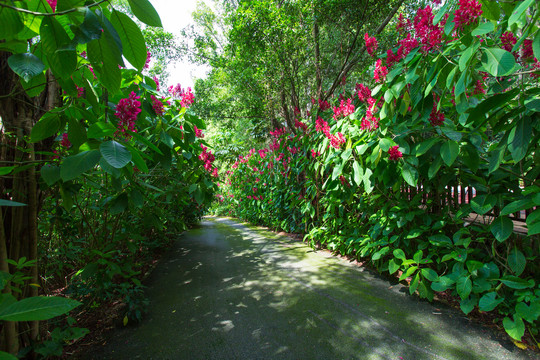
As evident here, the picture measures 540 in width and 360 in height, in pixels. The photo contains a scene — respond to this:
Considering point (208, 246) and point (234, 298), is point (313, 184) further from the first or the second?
point (208, 246)

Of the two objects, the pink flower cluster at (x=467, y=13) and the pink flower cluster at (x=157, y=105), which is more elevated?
the pink flower cluster at (x=467, y=13)

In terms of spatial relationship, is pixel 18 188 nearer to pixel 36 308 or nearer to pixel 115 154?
pixel 115 154

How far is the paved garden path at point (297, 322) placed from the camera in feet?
5.34

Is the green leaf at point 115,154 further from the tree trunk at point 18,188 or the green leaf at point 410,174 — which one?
the green leaf at point 410,174

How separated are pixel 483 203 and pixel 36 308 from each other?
2383mm

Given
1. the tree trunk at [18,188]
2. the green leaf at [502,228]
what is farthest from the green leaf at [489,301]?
the tree trunk at [18,188]

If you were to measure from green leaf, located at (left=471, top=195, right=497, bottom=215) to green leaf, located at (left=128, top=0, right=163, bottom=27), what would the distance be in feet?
7.28

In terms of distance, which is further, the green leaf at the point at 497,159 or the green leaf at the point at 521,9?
the green leaf at the point at 497,159

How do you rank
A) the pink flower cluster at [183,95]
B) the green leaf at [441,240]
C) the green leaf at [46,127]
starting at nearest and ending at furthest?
the green leaf at [46,127], the green leaf at [441,240], the pink flower cluster at [183,95]

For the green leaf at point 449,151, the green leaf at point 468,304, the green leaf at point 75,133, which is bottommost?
the green leaf at point 468,304

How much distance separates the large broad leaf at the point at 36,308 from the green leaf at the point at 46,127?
0.75 metres

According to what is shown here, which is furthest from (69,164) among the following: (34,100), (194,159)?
(194,159)

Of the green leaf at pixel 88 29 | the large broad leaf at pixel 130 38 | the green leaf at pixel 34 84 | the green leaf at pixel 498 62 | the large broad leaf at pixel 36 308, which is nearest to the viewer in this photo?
the large broad leaf at pixel 36 308

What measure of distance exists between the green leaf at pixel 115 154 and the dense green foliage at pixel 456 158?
152cm
